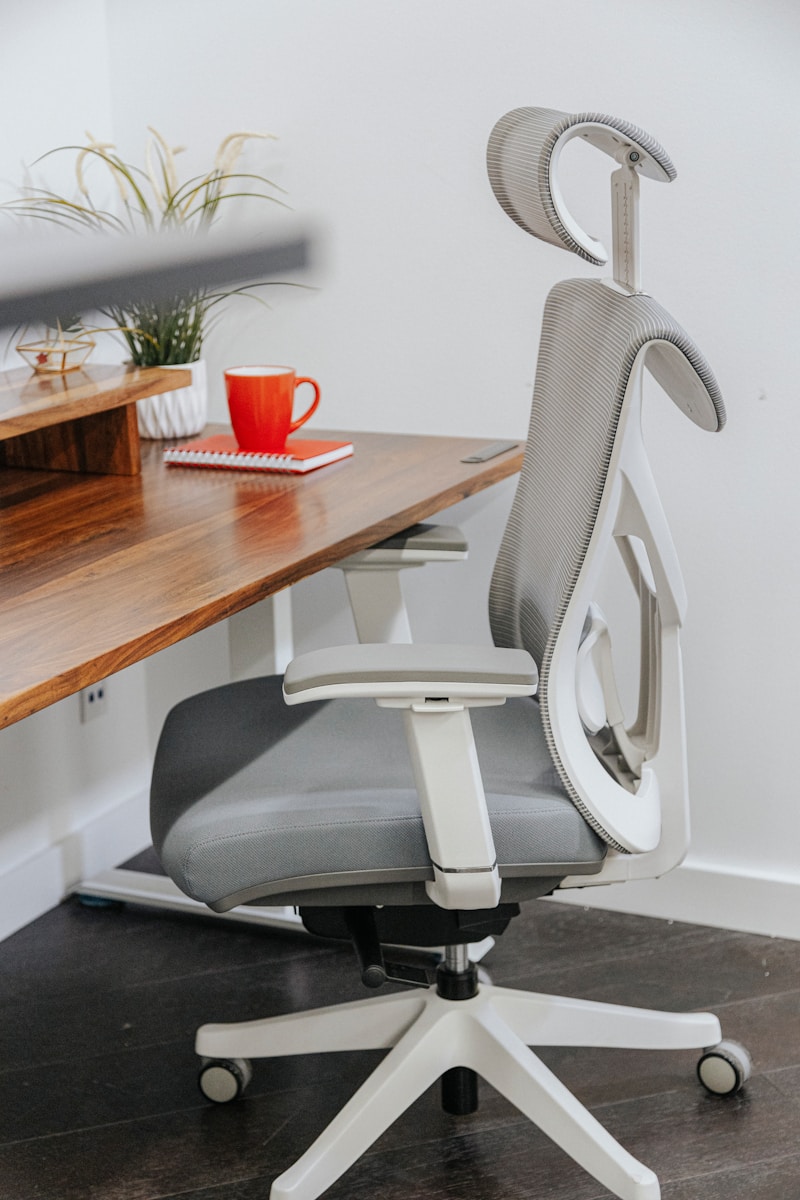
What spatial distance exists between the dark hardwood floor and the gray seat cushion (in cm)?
45

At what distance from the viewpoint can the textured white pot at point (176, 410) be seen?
1975 millimetres

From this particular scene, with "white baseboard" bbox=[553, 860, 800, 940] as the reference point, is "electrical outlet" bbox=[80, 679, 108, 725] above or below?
above

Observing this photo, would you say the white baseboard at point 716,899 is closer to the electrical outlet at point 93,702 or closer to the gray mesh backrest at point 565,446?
the gray mesh backrest at point 565,446

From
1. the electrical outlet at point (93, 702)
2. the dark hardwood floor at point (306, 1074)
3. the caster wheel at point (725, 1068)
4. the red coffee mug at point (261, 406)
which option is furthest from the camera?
the electrical outlet at point (93, 702)

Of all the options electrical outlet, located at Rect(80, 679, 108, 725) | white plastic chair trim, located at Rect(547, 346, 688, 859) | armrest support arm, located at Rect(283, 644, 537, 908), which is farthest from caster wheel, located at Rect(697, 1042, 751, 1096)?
electrical outlet, located at Rect(80, 679, 108, 725)

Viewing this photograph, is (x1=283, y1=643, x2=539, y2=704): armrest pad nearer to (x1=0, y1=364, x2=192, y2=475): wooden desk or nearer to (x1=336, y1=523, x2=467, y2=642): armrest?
(x1=336, y1=523, x2=467, y2=642): armrest

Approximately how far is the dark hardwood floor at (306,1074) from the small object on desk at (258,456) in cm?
79

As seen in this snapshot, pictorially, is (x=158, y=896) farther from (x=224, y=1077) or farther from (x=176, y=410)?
(x=176, y=410)

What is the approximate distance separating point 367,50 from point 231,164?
283 mm

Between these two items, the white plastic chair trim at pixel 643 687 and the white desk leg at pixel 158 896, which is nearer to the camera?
the white plastic chair trim at pixel 643 687

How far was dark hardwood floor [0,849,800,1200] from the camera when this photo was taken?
4.90ft

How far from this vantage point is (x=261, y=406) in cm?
176

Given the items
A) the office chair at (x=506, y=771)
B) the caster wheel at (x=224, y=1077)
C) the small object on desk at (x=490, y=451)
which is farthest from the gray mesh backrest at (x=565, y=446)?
the caster wheel at (x=224, y=1077)

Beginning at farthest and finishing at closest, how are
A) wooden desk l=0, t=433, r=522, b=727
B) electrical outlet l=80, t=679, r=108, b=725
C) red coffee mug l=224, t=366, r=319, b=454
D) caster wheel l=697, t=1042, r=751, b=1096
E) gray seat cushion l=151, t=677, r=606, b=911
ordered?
1. electrical outlet l=80, t=679, r=108, b=725
2. red coffee mug l=224, t=366, r=319, b=454
3. caster wheel l=697, t=1042, r=751, b=1096
4. gray seat cushion l=151, t=677, r=606, b=911
5. wooden desk l=0, t=433, r=522, b=727
